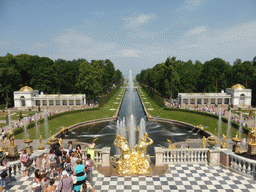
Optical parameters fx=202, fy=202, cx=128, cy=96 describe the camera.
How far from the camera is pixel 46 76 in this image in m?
72.9

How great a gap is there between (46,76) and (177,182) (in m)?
69.3

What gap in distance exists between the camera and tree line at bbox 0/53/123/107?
67438mm

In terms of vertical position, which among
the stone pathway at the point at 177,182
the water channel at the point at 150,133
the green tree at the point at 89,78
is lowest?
the water channel at the point at 150,133

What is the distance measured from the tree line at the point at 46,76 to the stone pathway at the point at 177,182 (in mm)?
55302

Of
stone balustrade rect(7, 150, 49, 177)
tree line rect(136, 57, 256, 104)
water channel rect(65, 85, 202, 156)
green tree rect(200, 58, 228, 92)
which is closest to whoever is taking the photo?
stone balustrade rect(7, 150, 49, 177)

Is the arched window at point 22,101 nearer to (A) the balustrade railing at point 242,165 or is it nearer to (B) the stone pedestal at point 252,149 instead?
(B) the stone pedestal at point 252,149

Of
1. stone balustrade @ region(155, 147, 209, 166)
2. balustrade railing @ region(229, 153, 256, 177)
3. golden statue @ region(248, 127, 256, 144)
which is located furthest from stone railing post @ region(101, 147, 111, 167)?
golden statue @ region(248, 127, 256, 144)

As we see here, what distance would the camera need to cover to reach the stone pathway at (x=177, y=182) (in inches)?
483

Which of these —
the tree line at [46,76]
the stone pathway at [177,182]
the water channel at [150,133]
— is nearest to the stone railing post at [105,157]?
the stone pathway at [177,182]

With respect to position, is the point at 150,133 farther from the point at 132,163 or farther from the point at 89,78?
the point at 89,78

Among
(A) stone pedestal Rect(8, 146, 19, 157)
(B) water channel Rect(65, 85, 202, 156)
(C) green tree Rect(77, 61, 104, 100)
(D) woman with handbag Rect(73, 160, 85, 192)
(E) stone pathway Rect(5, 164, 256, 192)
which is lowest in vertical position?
(B) water channel Rect(65, 85, 202, 156)

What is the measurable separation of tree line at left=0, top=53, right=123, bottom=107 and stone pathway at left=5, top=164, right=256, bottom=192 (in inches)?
2177

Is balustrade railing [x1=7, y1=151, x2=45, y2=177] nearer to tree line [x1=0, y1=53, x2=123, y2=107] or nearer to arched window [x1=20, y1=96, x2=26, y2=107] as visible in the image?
tree line [x1=0, y1=53, x2=123, y2=107]

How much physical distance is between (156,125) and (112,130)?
992 centimetres
